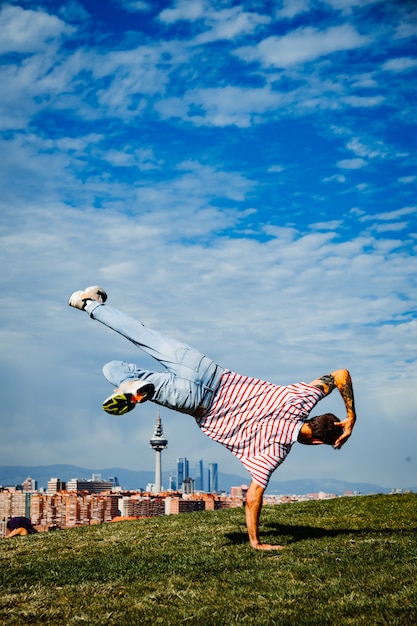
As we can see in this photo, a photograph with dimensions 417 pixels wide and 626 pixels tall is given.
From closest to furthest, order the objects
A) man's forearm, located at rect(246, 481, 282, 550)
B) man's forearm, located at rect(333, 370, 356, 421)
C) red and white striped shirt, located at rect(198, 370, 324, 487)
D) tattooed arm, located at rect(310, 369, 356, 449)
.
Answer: man's forearm, located at rect(246, 481, 282, 550) < red and white striped shirt, located at rect(198, 370, 324, 487) < tattooed arm, located at rect(310, 369, 356, 449) < man's forearm, located at rect(333, 370, 356, 421)

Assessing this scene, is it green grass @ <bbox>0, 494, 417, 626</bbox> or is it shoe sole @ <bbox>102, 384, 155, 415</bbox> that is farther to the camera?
shoe sole @ <bbox>102, 384, 155, 415</bbox>

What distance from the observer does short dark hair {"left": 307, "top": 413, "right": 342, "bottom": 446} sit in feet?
25.6

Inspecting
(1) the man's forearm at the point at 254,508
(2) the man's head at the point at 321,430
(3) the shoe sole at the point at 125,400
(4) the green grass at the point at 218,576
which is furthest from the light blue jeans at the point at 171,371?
(4) the green grass at the point at 218,576

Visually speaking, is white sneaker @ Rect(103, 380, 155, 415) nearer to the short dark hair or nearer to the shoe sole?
the shoe sole

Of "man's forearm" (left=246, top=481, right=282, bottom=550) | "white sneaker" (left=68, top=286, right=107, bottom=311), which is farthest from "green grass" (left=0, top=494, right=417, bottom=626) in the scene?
"white sneaker" (left=68, top=286, right=107, bottom=311)

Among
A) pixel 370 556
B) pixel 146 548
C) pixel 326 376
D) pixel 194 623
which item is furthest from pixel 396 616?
pixel 146 548

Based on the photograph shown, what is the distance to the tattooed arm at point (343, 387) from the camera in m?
7.91

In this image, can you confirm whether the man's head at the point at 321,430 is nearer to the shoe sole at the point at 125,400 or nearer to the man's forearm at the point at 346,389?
the man's forearm at the point at 346,389

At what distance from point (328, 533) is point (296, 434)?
7.00ft

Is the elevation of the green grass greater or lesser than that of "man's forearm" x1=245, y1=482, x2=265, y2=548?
lesser

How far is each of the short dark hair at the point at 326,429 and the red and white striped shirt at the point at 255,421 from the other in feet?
0.56

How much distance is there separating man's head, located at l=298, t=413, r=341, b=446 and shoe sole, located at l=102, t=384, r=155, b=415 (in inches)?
76.5

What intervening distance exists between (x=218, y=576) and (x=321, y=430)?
223 centimetres

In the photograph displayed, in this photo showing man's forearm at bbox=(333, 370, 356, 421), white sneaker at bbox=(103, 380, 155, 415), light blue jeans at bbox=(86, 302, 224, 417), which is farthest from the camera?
man's forearm at bbox=(333, 370, 356, 421)
